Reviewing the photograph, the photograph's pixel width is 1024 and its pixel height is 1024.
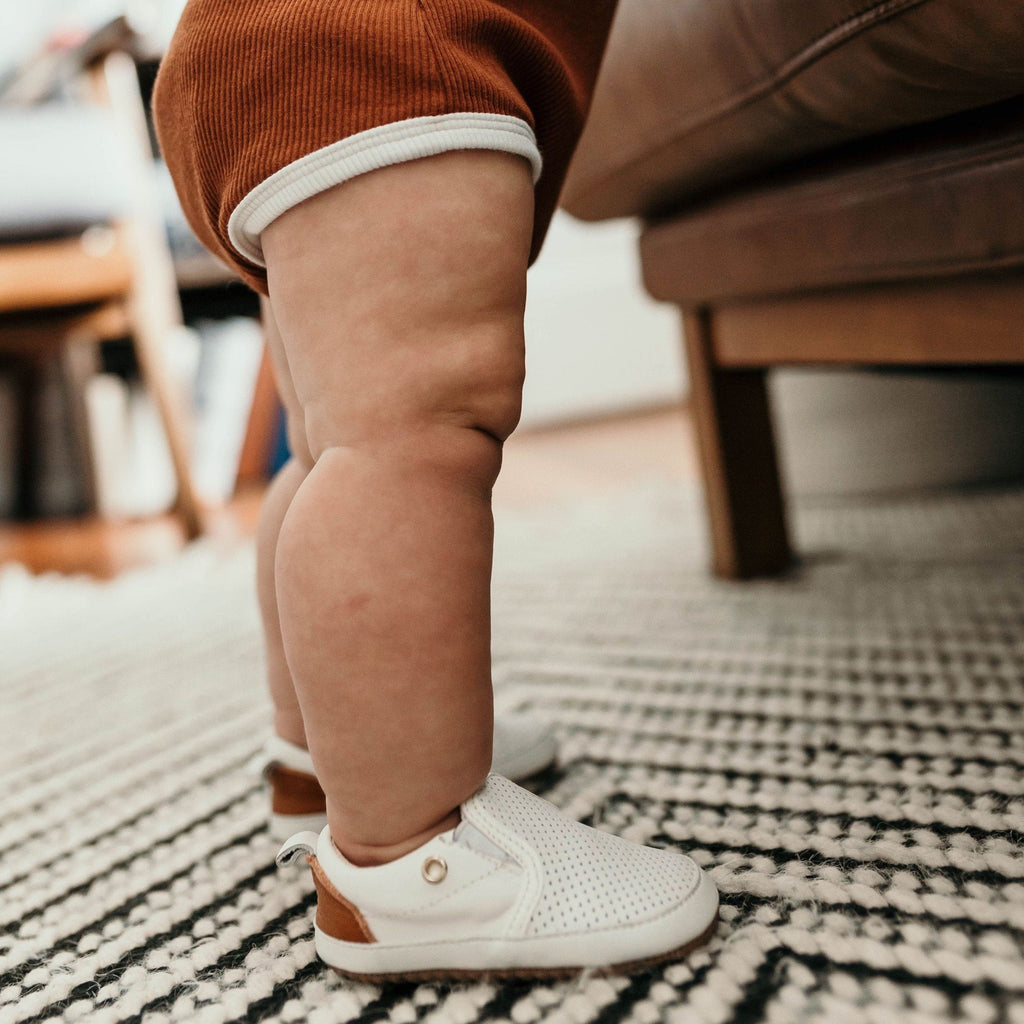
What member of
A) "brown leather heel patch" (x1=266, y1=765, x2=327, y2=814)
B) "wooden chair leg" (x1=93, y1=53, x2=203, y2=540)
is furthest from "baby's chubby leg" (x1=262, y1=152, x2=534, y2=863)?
"wooden chair leg" (x1=93, y1=53, x2=203, y2=540)

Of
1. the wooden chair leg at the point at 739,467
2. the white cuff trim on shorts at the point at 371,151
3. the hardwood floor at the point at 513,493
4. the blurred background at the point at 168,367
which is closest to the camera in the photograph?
the white cuff trim on shorts at the point at 371,151

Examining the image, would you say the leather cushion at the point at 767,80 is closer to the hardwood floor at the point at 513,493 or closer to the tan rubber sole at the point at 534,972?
the tan rubber sole at the point at 534,972

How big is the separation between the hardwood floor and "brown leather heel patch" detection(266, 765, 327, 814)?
0.80 meters

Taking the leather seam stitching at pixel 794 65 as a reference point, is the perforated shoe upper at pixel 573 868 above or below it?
below

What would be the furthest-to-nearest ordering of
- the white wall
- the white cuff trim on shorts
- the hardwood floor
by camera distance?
the white wall < the hardwood floor < the white cuff trim on shorts

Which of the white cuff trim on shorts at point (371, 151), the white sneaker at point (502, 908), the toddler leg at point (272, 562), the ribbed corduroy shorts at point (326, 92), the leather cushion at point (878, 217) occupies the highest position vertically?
the ribbed corduroy shorts at point (326, 92)

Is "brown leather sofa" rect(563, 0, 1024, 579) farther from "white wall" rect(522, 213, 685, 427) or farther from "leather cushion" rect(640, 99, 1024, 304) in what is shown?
"white wall" rect(522, 213, 685, 427)

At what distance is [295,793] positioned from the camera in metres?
0.43

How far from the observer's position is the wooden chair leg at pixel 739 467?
29.8 inches

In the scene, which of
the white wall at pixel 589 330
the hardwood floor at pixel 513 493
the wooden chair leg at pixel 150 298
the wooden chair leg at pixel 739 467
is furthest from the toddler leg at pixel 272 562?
the white wall at pixel 589 330

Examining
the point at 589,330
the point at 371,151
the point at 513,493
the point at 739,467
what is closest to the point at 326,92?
the point at 371,151

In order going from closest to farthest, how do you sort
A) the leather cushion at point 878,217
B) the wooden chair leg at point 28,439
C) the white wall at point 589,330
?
the leather cushion at point 878,217 < the wooden chair leg at point 28,439 < the white wall at point 589,330

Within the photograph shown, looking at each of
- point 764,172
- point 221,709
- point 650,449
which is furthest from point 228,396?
point 764,172

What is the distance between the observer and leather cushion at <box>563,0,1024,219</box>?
366mm
